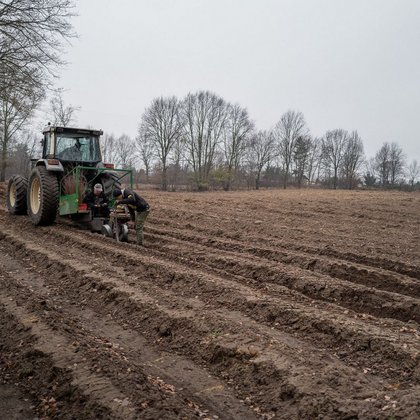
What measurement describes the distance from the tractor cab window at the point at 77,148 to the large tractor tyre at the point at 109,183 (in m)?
0.94

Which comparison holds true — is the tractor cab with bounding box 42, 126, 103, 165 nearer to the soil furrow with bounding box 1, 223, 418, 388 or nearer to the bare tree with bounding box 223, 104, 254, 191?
the soil furrow with bounding box 1, 223, 418, 388

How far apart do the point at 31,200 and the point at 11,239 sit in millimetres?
2270

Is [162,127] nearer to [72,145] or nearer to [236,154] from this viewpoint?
[236,154]

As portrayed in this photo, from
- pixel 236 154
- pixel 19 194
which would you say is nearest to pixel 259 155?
pixel 236 154

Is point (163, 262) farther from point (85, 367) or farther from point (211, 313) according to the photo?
point (85, 367)

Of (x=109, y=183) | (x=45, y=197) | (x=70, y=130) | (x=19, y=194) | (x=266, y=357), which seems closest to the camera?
(x=266, y=357)

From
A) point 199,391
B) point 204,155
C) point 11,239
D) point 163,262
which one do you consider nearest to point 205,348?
point 199,391

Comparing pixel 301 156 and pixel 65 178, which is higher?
pixel 301 156

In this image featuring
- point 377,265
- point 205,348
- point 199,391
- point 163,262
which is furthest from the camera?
point 377,265

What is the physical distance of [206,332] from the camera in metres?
4.38

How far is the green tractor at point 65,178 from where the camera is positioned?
9.78 metres

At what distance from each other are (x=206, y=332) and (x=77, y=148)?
7.93 m

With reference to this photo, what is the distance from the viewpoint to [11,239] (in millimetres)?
8875

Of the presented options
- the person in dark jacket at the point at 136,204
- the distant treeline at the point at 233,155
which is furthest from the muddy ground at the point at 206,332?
the distant treeline at the point at 233,155
